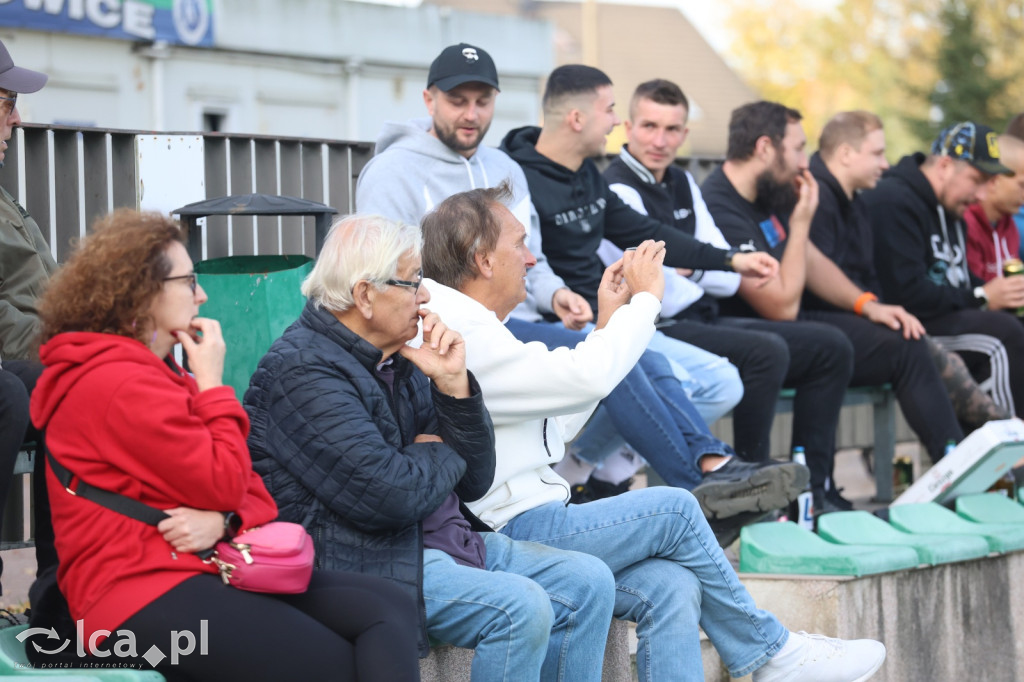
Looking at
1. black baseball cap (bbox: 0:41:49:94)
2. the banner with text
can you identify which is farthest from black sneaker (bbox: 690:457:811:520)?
the banner with text

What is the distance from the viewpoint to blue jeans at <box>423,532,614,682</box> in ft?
9.93

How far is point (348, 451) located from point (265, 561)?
0.37 m

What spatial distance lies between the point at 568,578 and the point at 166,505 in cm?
112

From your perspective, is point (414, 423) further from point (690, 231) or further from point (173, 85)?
point (173, 85)

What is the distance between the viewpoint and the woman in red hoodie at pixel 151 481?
8.25ft

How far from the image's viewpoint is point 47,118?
11086 mm

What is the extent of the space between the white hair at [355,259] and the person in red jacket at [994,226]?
5037 millimetres

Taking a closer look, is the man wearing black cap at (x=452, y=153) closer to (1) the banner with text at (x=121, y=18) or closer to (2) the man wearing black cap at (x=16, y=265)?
(2) the man wearing black cap at (x=16, y=265)

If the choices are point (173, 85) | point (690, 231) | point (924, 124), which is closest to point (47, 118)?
point (173, 85)

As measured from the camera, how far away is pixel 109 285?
2.62 metres

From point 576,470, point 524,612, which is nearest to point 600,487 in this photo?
point 576,470

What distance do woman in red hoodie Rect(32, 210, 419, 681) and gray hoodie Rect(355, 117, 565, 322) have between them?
2146 mm

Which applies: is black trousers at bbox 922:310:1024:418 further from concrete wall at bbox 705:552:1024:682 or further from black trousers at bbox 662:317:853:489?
concrete wall at bbox 705:552:1024:682

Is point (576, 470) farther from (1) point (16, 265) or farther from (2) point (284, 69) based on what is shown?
(2) point (284, 69)
